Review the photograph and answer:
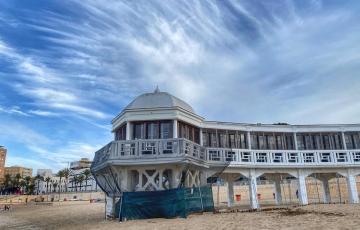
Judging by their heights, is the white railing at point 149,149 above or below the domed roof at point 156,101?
below

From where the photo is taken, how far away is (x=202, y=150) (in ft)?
58.0

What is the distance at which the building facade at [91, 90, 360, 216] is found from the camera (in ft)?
51.7

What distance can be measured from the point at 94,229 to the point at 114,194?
136 inches

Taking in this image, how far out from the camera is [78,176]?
375 feet

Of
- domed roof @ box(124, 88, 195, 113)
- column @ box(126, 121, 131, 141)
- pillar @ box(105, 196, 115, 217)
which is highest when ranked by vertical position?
domed roof @ box(124, 88, 195, 113)

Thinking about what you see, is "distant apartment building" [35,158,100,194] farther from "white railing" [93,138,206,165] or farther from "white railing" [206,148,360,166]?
"white railing" [93,138,206,165]

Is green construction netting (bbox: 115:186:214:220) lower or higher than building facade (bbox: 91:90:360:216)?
lower

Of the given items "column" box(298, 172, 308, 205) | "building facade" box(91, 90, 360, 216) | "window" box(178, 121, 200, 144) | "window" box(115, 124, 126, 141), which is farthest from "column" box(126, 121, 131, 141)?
"column" box(298, 172, 308, 205)

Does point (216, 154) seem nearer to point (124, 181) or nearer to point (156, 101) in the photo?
point (156, 101)

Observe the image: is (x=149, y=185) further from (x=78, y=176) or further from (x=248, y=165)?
(x=78, y=176)

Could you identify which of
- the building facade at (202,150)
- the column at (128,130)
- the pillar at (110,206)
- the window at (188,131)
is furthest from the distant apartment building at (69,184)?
the column at (128,130)

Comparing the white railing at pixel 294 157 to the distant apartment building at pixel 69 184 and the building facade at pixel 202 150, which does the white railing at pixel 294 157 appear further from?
the distant apartment building at pixel 69 184

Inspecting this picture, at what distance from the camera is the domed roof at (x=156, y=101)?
57.2 feet

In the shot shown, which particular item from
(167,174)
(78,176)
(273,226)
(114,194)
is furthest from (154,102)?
(78,176)
